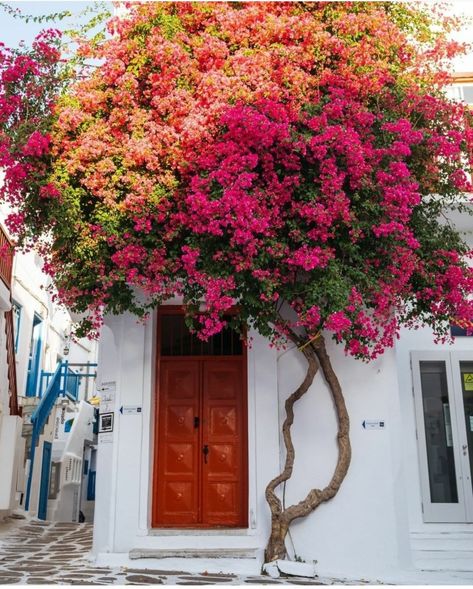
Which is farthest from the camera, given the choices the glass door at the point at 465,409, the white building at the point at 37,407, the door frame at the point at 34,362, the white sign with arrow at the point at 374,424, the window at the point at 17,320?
the door frame at the point at 34,362

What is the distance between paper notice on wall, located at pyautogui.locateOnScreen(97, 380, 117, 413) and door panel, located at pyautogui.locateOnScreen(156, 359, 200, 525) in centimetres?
76

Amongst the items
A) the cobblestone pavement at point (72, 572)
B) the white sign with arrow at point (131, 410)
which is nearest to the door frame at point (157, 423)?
the white sign with arrow at point (131, 410)

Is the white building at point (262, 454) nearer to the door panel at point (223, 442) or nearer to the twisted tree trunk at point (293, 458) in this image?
the door panel at point (223, 442)

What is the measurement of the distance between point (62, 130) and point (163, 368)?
3738 millimetres

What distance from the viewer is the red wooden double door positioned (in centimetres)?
947

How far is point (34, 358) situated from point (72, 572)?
12541mm

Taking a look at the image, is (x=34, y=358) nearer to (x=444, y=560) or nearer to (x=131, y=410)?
(x=131, y=410)

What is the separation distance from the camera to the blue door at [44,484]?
17688 mm

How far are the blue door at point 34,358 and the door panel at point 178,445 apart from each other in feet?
35.0

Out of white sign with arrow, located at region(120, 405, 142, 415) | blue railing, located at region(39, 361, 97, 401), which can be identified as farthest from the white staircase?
blue railing, located at region(39, 361, 97, 401)

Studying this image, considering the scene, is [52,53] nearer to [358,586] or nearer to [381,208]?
[381,208]

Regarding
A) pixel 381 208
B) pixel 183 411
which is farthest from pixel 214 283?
pixel 183 411

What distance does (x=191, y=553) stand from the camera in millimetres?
8344

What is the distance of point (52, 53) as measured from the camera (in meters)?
9.05
